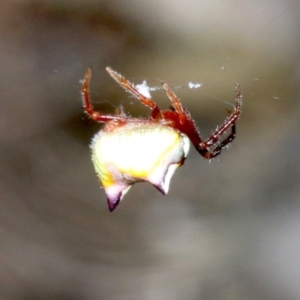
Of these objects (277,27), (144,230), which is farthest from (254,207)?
(277,27)

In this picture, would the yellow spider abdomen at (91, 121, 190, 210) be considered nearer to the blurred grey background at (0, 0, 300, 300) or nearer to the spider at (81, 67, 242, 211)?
the spider at (81, 67, 242, 211)

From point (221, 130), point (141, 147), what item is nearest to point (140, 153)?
point (141, 147)

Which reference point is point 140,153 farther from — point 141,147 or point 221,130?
point 221,130

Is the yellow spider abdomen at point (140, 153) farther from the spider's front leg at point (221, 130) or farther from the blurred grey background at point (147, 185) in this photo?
the blurred grey background at point (147, 185)

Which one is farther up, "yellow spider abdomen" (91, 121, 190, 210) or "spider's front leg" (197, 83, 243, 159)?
"spider's front leg" (197, 83, 243, 159)

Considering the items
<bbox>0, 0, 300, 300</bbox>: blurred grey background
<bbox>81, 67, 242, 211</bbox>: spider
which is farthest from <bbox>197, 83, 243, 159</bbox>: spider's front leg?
<bbox>0, 0, 300, 300</bbox>: blurred grey background

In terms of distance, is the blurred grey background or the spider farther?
the blurred grey background

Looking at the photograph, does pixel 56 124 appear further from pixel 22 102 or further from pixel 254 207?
pixel 254 207
